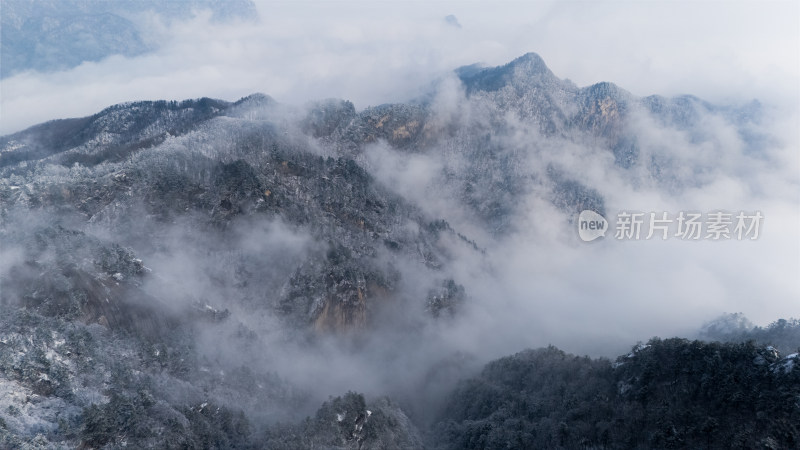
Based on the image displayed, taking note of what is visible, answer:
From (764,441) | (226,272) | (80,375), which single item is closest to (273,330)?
(226,272)

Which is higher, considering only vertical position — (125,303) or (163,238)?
(163,238)

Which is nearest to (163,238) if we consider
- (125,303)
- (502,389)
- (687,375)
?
(125,303)

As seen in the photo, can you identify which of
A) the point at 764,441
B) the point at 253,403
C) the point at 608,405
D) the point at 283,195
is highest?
the point at 283,195

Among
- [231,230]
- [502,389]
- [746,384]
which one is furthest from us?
[231,230]

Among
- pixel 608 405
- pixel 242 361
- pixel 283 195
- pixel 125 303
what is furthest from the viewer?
pixel 283 195

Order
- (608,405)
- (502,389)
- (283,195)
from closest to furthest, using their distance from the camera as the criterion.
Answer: (608,405)
(502,389)
(283,195)

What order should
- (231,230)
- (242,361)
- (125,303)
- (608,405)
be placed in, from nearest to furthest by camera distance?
(608,405)
(125,303)
(242,361)
(231,230)

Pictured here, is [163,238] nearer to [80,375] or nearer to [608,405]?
[80,375]

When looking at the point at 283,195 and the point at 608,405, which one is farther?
the point at 283,195

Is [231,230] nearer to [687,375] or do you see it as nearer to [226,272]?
[226,272]
